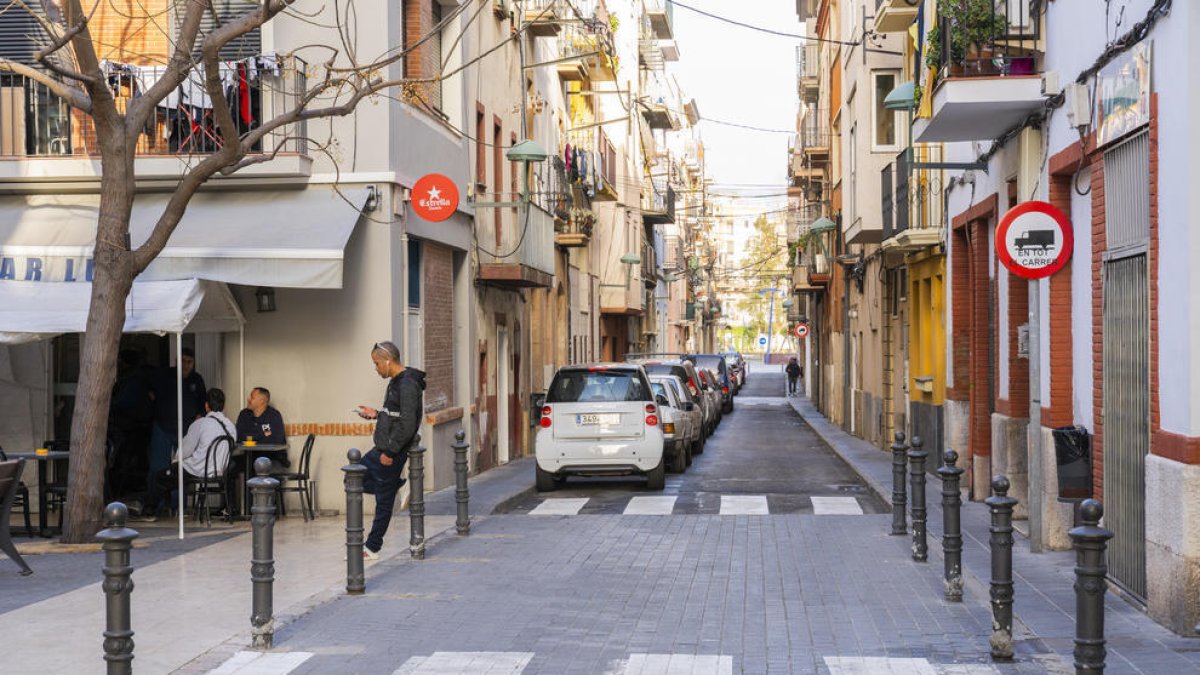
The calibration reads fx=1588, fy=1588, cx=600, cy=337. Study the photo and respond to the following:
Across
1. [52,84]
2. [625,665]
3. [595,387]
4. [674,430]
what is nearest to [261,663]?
[625,665]

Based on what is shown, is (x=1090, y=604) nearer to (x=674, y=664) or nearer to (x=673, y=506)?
(x=674, y=664)

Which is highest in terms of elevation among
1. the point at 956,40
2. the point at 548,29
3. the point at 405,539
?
the point at 548,29

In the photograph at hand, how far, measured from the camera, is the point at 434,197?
19109 millimetres

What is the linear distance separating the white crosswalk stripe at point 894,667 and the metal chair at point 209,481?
30.6 ft

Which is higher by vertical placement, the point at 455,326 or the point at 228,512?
the point at 455,326

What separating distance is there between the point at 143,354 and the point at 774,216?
99544 mm

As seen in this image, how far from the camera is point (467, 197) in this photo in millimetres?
23609

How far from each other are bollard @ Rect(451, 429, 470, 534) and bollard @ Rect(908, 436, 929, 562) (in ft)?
14.3

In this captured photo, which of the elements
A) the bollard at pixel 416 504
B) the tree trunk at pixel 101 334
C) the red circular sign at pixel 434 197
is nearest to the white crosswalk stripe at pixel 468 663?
the bollard at pixel 416 504

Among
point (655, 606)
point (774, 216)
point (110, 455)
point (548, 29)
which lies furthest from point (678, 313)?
point (655, 606)

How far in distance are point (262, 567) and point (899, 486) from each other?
24.6ft

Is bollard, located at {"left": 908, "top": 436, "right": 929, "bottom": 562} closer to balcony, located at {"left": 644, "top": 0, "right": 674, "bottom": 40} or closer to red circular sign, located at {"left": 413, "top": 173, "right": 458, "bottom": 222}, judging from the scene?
red circular sign, located at {"left": 413, "top": 173, "right": 458, "bottom": 222}

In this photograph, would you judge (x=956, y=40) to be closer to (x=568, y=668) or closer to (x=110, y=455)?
(x=568, y=668)

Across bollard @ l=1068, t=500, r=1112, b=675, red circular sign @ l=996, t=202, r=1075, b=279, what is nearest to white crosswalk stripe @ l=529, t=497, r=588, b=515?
red circular sign @ l=996, t=202, r=1075, b=279
